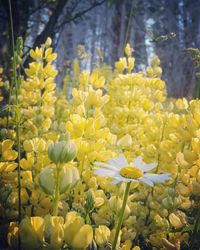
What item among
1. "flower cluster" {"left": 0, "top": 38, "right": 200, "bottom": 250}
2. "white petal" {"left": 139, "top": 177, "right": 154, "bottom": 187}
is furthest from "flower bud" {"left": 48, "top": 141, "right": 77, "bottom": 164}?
"white petal" {"left": 139, "top": 177, "right": 154, "bottom": 187}

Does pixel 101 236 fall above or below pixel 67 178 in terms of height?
below

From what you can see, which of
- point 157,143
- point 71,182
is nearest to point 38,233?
point 71,182

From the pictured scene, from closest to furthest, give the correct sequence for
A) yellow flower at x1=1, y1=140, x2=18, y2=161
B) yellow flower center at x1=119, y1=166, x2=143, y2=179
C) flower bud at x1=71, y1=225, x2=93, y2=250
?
flower bud at x1=71, y1=225, x2=93, y2=250
yellow flower center at x1=119, y1=166, x2=143, y2=179
yellow flower at x1=1, y1=140, x2=18, y2=161

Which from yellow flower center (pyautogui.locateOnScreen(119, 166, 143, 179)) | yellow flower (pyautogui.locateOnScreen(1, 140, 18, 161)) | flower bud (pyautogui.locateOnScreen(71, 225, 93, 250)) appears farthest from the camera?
yellow flower (pyautogui.locateOnScreen(1, 140, 18, 161))

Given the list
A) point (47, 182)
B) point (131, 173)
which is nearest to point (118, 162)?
point (131, 173)

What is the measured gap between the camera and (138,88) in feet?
4.04

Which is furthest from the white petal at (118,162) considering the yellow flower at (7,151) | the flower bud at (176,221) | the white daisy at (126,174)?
the yellow flower at (7,151)

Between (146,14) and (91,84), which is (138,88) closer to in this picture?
→ (91,84)

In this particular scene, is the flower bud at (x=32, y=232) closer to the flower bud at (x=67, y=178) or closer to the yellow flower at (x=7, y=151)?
the flower bud at (x=67, y=178)

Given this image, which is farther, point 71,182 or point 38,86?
point 38,86

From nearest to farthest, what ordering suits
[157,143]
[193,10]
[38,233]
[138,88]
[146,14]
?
[38,233]
[157,143]
[138,88]
[193,10]
[146,14]

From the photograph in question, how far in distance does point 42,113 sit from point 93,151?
40 cm

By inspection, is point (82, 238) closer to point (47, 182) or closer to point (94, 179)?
point (47, 182)

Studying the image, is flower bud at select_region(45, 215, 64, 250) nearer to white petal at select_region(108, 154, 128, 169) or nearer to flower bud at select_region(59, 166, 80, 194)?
flower bud at select_region(59, 166, 80, 194)
